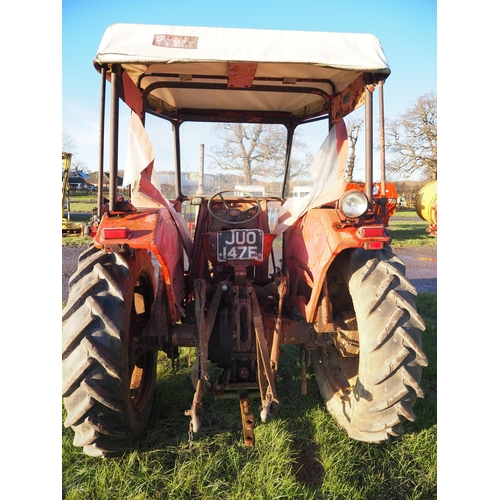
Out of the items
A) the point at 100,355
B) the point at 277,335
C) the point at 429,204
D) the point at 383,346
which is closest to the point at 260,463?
the point at 277,335

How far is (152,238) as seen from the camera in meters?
2.24

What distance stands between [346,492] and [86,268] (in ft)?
6.62

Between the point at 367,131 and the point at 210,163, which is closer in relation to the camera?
the point at 367,131

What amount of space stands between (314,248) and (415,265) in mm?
7644

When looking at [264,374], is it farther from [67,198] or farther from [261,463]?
[67,198]

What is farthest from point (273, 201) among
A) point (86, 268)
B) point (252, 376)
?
point (86, 268)

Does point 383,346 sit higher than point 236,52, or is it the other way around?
point 236,52

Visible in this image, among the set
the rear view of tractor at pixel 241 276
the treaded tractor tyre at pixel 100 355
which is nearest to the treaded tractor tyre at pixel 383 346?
the rear view of tractor at pixel 241 276

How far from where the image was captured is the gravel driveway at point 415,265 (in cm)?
751

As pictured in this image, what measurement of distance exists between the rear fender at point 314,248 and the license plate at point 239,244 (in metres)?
0.36

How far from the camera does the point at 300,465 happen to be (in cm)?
253

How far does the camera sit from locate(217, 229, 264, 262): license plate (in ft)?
9.53

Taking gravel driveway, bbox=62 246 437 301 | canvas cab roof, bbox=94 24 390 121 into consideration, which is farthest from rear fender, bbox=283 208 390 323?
gravel driveway, bbox=62 246 437 301

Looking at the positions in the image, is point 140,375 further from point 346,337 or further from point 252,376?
point 346,337
